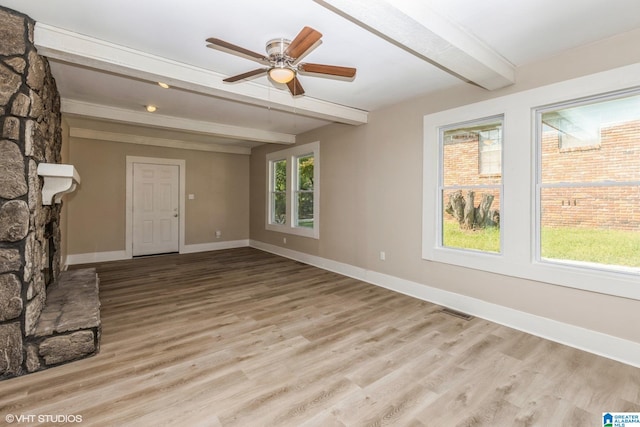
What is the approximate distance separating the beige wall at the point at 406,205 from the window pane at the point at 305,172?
0.41 meters

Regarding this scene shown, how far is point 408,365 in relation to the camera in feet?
7.61

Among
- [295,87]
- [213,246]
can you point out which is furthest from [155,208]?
[295,87]

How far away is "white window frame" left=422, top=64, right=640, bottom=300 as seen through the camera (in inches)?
96.1

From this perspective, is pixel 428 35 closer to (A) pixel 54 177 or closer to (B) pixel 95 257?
(A) pixel 54 177

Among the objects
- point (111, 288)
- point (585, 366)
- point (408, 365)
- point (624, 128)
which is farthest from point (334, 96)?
point (111, 288)

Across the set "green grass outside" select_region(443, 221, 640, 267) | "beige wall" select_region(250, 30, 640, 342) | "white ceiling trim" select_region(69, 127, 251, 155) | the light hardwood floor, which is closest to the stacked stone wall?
the light hardwood floor

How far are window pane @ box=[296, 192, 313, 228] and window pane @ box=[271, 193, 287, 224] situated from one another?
452mm

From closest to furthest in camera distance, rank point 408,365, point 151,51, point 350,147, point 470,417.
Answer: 1. point 470,417
2. point 408,365
3. point 151,51
4. point 350,147

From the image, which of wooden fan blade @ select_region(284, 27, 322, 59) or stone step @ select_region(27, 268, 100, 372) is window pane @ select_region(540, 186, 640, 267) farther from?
stone step @ select_region(27, 268, 100, 372)

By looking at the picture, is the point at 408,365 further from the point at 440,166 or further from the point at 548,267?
the point at 440,166

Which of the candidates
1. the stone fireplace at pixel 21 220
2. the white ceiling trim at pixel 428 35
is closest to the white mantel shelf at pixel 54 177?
the stone fireplace at pixel 21 220

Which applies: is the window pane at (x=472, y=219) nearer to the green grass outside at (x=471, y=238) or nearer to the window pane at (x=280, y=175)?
the green grass outside at (x=471, y=238)

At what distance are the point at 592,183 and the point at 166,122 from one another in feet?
17.2

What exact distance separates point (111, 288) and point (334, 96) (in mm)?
3893
